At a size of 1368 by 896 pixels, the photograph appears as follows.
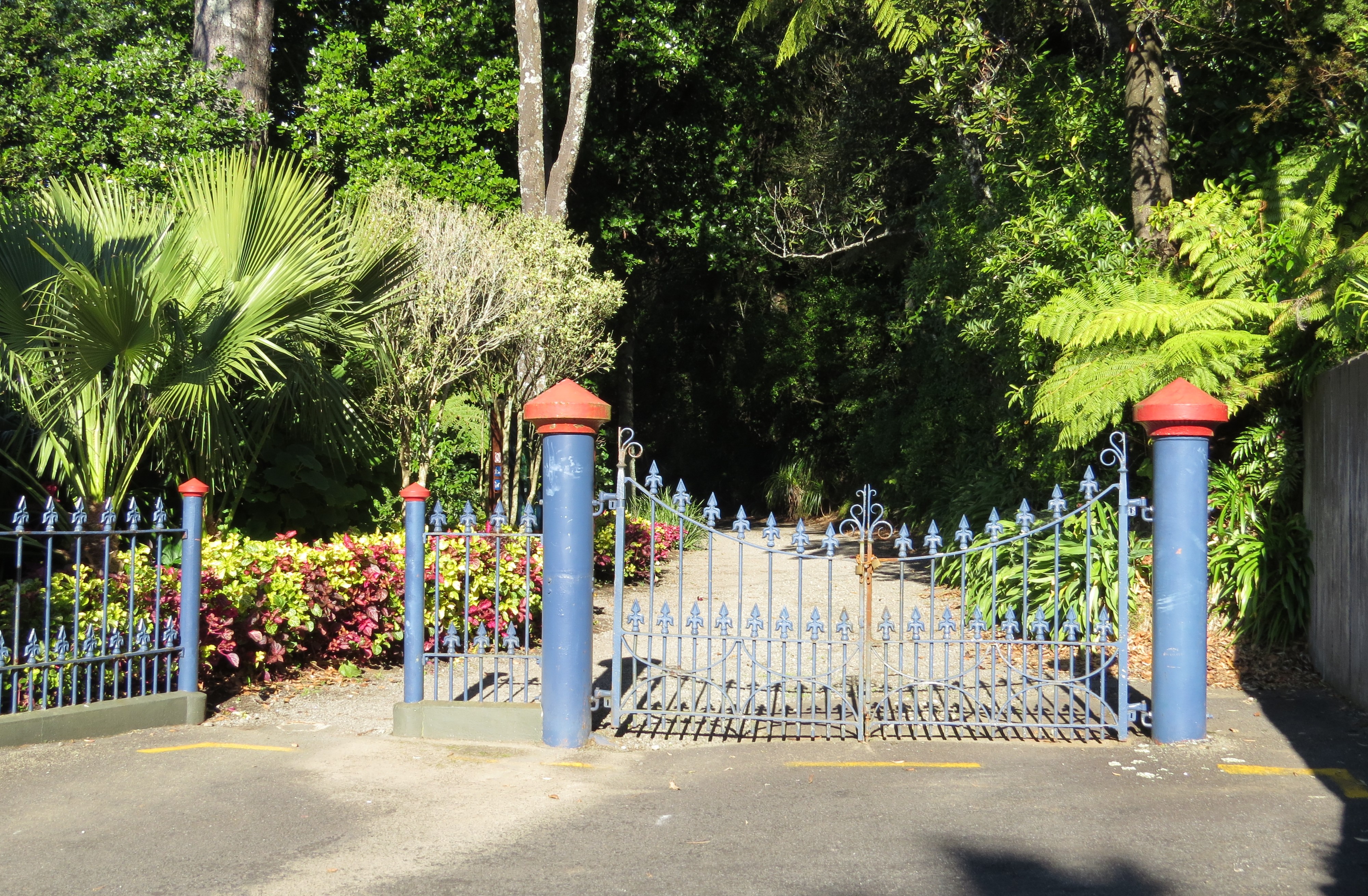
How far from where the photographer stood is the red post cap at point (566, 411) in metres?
5.73

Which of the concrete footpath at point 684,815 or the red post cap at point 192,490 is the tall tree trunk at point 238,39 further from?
the concrete footpath at point 684,815

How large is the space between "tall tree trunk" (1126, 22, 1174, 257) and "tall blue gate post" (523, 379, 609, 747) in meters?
5.60

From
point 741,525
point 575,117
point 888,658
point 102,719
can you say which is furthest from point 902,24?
point 102,719

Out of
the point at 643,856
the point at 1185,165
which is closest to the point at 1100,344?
the point at 1185,165

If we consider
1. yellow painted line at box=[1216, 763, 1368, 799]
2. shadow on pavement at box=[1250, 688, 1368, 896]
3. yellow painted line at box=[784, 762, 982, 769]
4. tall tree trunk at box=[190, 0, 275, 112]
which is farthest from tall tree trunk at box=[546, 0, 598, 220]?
yellow painted line at box=[1216, 763, 1368, 799]

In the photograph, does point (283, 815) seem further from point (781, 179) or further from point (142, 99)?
point (781, 179)

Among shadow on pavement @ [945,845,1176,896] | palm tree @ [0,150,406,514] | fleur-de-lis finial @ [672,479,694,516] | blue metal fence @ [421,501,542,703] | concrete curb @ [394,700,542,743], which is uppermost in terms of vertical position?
palm tree @ [0,150,406,514]

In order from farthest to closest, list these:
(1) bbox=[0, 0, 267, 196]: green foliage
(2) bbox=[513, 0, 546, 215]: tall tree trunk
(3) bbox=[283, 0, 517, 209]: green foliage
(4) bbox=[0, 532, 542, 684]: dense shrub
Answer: (3) bbox=[283, 0, 517, 209]: green foliage
(2) bbox=[513, 0, 546, 215]: tall tree trunk
(1) bbox=[0, 0, 267, 196]: green foliage
(4) bbox=[0, 532, 542, 684]: dense shrub

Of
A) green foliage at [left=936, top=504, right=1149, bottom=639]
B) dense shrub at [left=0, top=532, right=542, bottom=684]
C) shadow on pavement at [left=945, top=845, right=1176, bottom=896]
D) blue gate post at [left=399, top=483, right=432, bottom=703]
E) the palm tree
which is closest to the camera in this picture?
shadow on pavement at [left=945, top=845, right=1176, bottom=896]

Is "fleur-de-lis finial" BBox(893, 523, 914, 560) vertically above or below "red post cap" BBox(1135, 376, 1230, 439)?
below

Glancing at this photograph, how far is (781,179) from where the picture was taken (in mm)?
20250

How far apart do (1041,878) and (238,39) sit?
40.5 feet

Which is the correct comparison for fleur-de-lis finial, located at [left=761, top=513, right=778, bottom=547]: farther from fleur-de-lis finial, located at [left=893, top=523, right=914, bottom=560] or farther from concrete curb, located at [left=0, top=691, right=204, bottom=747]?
concrete curb, located at [left=0, top=691, right=204, bottom=747]

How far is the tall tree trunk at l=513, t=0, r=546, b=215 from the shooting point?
1230cm
